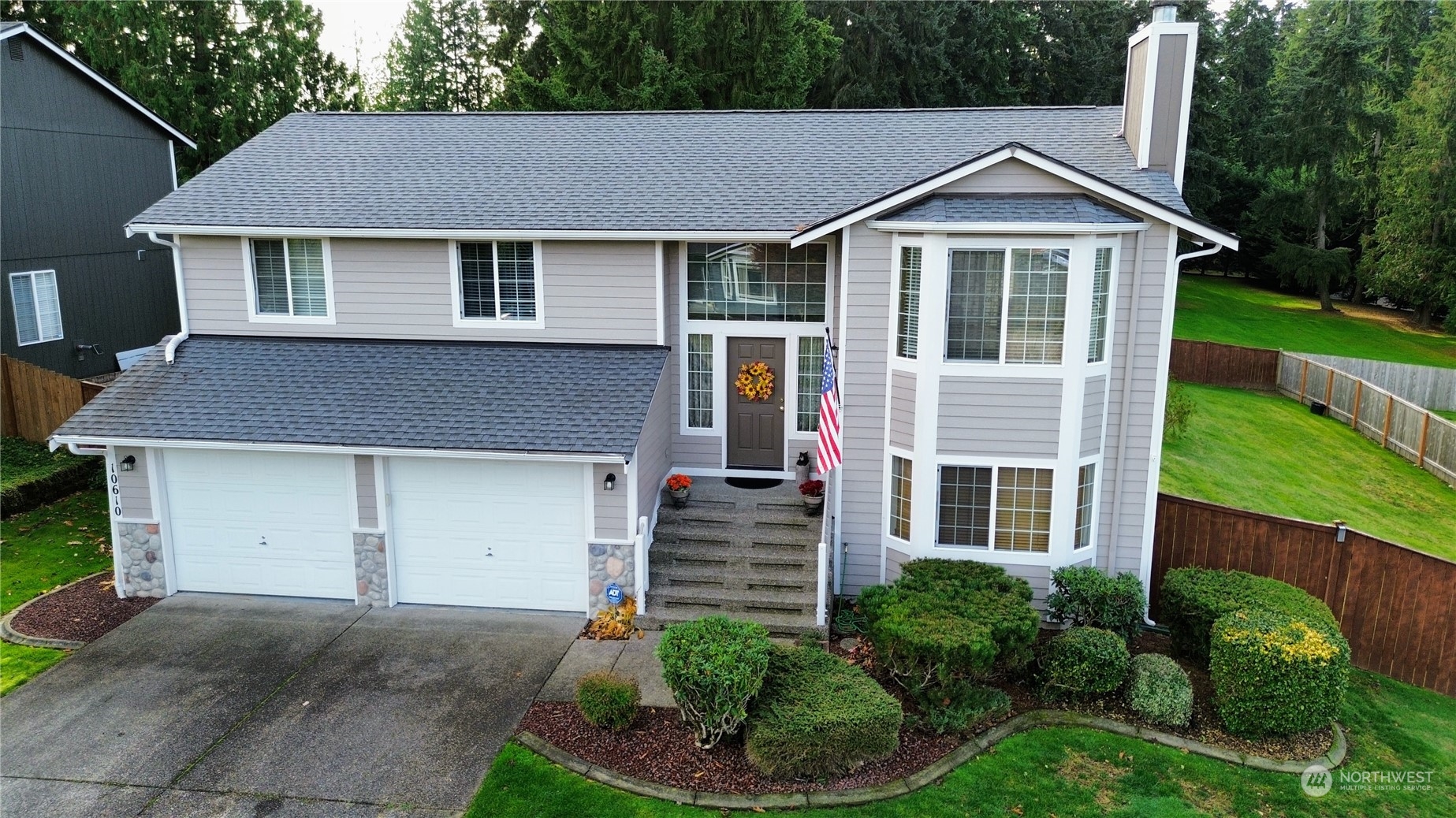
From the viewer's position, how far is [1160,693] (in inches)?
400

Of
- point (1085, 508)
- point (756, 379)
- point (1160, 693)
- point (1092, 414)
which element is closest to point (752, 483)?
point (756, 379)

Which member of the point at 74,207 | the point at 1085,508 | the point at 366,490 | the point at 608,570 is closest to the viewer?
the point at 1085,508

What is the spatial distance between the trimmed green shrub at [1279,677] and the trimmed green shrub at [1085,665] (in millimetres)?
1039

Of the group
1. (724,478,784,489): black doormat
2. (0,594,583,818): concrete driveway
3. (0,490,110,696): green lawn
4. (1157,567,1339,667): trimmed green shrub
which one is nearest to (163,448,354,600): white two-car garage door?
(0,594,583,818): concrete driveway

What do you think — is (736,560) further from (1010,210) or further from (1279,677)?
(1279,677)

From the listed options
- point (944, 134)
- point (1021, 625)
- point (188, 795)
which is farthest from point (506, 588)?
point (944, 134)

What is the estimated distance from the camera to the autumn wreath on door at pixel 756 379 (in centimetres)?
1392

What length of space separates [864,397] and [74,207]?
63.2 feet

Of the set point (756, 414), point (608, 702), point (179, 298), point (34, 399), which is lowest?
point (608, 702)

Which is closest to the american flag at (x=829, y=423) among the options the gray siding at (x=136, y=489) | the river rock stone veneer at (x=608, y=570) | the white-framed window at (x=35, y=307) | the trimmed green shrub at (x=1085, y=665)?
the river rock stone veneer at (x=608, y=570)

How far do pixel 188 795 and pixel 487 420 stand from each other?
206 inches

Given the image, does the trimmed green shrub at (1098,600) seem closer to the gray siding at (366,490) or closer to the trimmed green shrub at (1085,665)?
the trimmed green shrub at (1085,665)

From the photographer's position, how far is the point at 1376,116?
3638 cm

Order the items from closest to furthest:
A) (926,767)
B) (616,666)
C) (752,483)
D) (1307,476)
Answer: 1. (926,767)
2. (616,666)
3. (752,483)
4. (1307,476)
